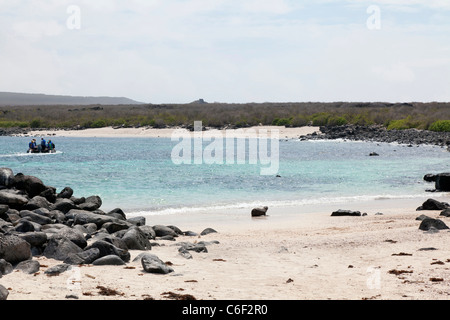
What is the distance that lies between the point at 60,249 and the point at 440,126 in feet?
205

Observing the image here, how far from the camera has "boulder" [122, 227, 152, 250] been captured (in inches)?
456

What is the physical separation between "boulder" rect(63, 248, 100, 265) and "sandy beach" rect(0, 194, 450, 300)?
259 millimetres

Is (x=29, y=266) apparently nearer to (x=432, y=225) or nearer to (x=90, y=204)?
(x=90, y=204)

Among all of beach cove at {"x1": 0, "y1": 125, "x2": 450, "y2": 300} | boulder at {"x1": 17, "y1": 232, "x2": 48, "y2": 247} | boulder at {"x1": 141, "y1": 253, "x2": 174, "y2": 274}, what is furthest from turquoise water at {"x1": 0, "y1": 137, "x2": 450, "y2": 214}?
boulder at {"x1": 141, "y1": 253, "x2": 174, "y2": 274}

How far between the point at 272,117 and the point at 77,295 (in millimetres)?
80740

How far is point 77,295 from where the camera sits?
8.01 metres

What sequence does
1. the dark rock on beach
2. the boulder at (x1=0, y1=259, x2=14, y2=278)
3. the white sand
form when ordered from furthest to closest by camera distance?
1. the white sand
2. the dark rock on beach
3. the boulder at (x1=0, y1=259, x2=14, y2=278)

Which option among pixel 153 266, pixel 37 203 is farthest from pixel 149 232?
pixel 153 266

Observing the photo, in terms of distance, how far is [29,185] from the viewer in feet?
57.1

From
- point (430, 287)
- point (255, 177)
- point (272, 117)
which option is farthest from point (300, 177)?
point (272, 117)

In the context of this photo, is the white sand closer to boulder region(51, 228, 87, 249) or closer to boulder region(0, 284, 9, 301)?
boulder region(51, 228, 87, 249)

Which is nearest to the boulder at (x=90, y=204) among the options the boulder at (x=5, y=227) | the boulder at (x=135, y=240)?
the boulder at (x=5, y=227)
